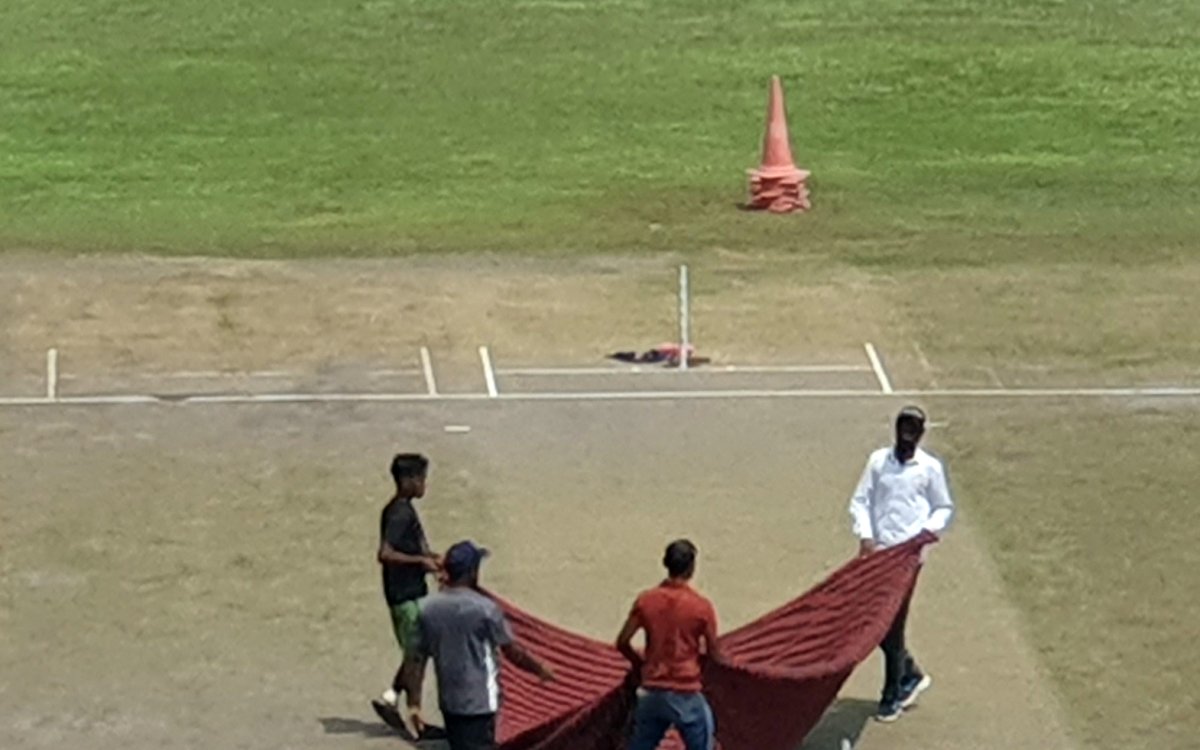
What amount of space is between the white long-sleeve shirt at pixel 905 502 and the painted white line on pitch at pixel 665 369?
325 inches

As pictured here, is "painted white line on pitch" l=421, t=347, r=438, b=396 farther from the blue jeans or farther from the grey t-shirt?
the blue jeans

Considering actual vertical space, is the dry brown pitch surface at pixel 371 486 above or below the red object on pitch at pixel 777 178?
below

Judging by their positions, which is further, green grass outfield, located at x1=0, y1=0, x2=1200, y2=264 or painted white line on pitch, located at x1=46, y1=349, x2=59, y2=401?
green grass outfield, located at x1=0, y1=0, x2=1200, y2=264

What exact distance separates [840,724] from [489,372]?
881 centimetres

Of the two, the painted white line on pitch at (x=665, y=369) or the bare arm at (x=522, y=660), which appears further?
the painted white line on pitch at (x=665, y=369)

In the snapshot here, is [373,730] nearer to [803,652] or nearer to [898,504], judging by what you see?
[803,652]

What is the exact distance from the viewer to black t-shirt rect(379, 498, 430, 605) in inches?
616

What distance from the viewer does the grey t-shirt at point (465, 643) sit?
14.2 metres

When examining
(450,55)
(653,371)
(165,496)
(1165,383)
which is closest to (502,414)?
(653,371)

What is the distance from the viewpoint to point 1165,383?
2436 cm

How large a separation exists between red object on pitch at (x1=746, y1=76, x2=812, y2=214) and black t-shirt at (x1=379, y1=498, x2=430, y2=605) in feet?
52.0

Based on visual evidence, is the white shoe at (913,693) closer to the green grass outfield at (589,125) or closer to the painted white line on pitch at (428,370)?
the painted white line on pitch at (428,370)

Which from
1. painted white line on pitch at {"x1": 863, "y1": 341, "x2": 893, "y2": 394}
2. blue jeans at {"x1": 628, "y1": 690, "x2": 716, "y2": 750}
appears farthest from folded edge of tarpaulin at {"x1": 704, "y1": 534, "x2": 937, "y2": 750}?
painted white line on pitch at {"x1": 863, "y1": 341, "x2": 893, "y2": 394}

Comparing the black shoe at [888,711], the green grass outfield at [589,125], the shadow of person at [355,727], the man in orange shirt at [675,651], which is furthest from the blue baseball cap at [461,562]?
the green grass outfield at [589,125]
